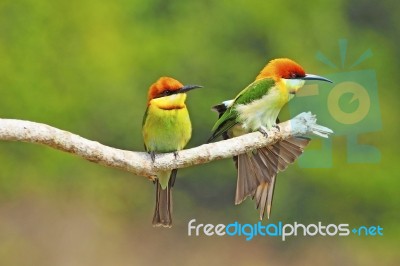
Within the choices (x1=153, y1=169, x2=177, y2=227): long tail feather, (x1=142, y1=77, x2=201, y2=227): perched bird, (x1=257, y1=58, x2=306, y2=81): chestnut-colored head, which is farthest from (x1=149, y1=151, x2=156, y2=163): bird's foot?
(x1=257, y1=58, x2=306, y2=81): chestnut-colored head

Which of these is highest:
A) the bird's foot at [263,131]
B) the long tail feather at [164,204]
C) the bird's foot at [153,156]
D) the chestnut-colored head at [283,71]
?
the chestnut-colored head at [283,71]

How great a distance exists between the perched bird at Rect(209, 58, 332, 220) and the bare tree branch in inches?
2.5

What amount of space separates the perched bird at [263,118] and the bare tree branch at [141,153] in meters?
0.06

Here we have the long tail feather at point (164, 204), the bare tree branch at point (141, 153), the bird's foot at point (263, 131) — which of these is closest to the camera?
the bare tree branch at point (141, 153)

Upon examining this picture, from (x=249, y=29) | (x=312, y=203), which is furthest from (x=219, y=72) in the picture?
(x=312, y=203)

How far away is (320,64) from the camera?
180 inches

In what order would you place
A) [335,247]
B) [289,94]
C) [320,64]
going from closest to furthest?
[289,94] < [320,64] < [335,247]

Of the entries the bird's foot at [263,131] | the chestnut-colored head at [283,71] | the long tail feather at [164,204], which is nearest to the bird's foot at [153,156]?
the long tail feather at [164,204]

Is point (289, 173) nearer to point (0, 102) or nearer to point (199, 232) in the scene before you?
point (199, 232)

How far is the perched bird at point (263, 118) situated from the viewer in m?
3.30

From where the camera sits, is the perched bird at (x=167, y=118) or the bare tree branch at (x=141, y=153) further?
the perched bird at (x=167, y=118)

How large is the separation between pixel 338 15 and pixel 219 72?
80 centimetres

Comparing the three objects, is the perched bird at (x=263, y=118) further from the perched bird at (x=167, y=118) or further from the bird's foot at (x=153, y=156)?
the bird's foot at (x=153, y=156)

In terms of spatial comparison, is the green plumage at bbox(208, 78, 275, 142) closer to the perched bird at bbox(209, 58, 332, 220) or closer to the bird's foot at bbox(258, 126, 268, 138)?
the perched bird at bbox(209, 58, 332, 220)
